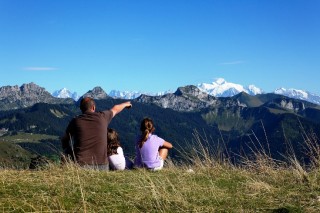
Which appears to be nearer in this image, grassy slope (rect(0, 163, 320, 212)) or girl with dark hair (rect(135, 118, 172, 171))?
grassy slope (rect(0, 163, 320, 212))

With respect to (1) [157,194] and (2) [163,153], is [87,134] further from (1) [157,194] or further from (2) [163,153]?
(1) [157,194]

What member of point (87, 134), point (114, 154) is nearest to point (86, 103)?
point (87, 134)

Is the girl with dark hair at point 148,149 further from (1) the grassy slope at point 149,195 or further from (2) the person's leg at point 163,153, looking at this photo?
(1) the grassy slope at point 149,195

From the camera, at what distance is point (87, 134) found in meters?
10.4

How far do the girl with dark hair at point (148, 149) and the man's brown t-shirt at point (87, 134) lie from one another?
1.83m

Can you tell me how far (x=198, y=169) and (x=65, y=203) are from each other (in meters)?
5.05

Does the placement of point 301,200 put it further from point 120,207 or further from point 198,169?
Result: point 198,169

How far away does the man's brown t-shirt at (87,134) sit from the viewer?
10.3 meters

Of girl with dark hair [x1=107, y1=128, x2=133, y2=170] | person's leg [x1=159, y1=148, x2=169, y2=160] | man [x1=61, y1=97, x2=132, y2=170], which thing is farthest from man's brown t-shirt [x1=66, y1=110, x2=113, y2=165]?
person's leg [x1=159, y1=148, x2=169, y2=160]

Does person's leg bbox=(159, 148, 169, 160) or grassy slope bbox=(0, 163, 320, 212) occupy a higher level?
grassy slope bbox=(0, 163, 320, 212)

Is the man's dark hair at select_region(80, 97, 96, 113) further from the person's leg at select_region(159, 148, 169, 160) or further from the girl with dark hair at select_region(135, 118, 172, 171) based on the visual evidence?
the person's leg at select_region(159, 148, 169, 160)

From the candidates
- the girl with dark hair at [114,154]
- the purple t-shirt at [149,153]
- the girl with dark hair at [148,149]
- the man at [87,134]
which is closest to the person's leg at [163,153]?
the girl with dark hair at [148,149]

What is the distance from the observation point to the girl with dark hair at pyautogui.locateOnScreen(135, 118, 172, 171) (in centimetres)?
1175

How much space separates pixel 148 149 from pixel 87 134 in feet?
7.60
